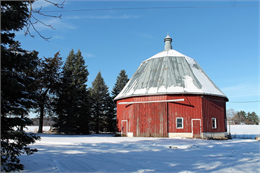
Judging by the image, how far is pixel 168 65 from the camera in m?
24.0

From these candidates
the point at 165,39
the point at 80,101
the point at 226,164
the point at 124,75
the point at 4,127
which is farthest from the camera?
the point at 124,75

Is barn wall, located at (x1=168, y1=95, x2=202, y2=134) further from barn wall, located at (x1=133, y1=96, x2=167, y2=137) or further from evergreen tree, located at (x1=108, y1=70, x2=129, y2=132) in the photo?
evergreen tree, located at (x1=108, y1=70, x2=129, y2=132)

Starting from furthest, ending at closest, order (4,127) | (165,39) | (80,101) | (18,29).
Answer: (80,101) < (165,39) < (18,29) < (4,127)

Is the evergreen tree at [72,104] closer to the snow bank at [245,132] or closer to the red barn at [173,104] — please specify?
the red barn at [173,104]

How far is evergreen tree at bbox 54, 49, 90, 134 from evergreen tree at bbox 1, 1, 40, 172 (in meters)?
24.0

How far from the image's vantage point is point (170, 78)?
74.0 feet

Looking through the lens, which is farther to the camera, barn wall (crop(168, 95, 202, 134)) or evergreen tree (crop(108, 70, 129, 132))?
evergreen tree (crop(108, 70, 129, 132))

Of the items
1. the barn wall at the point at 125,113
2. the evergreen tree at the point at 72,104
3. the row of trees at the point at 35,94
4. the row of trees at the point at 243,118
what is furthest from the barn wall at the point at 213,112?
the row of trees at the point at 243,118

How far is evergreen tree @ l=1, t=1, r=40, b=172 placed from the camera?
545cm

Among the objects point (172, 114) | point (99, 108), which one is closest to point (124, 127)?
point (172, 114)

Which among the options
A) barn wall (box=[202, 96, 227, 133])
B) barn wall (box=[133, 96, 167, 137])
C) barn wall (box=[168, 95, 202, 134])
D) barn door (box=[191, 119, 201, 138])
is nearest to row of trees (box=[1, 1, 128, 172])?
barn wall (box=[133, 96, 167, 137])

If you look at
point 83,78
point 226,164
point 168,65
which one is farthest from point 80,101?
point 226,164

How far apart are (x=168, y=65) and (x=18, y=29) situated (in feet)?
63.6

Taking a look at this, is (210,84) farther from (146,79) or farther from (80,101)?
(80,101)
